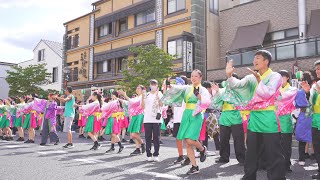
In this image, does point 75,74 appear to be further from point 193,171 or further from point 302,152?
point 193,171

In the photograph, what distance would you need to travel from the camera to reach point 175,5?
23734mm

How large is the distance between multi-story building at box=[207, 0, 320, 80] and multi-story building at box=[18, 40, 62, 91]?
2083 cm

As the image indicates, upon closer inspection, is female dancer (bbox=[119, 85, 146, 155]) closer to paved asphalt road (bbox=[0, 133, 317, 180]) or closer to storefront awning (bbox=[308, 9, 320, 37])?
paved asphalt road (bbox=[0, 133, 317, 180])

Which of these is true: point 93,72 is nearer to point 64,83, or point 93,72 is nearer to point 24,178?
point 64,83

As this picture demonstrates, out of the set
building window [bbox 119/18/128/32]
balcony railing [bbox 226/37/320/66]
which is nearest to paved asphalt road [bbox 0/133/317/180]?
balcony railing [bbox 226/37/320/66]

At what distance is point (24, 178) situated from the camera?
5.83 metres

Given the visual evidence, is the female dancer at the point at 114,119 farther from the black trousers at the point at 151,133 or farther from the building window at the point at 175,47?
the building window at the point at 175,47

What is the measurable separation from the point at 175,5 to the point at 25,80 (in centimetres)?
1760

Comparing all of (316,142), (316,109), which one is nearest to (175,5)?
(316,109)

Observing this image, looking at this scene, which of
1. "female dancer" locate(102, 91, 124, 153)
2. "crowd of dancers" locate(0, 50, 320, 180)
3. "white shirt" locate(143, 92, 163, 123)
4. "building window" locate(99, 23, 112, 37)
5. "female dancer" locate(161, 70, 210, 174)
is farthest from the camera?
"building window" locate(99, 23, 112, 37)

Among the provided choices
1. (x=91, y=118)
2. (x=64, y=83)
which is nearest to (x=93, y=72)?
(x=64, y=83)

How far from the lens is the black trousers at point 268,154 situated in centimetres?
421

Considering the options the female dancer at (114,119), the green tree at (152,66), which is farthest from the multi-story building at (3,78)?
the female dancer at (114,119)

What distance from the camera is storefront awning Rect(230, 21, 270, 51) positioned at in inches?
753
